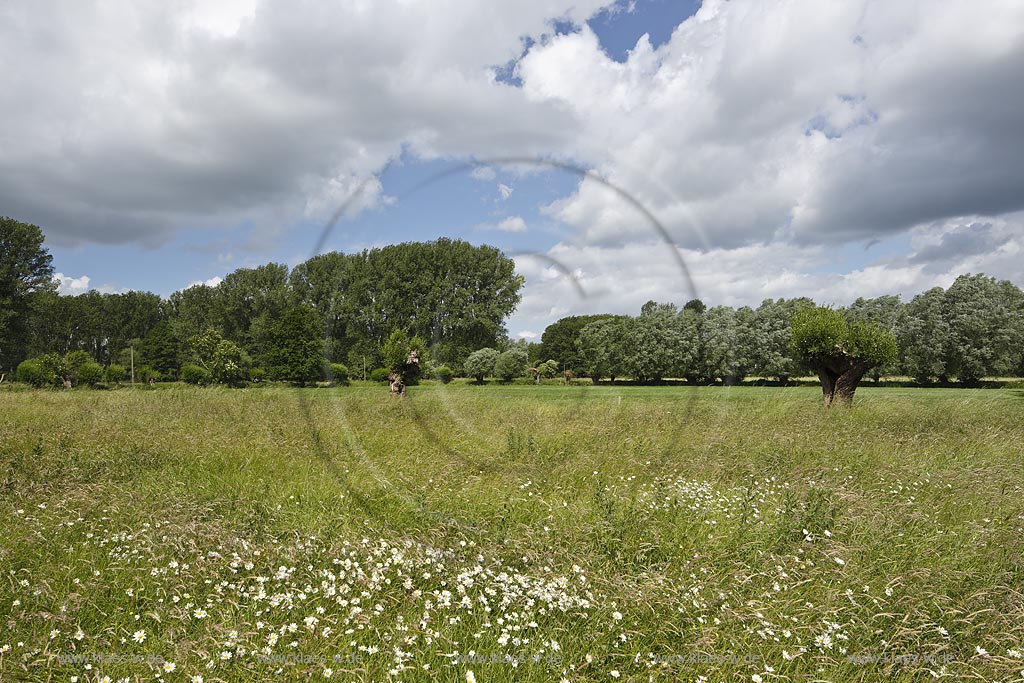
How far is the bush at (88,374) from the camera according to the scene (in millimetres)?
38156

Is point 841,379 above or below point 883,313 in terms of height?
below

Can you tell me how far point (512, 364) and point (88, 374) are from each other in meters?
38.6

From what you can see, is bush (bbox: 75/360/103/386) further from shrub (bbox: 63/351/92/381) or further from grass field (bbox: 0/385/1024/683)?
grass field (bbox: 0/385/1024/683)

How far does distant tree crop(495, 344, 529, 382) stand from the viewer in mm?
13680

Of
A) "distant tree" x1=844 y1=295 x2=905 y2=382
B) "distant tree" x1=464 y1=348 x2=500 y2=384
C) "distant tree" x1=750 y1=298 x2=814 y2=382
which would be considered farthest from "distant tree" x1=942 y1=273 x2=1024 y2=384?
"distant tree" x1=464 y1=348 x2=500 y2=384

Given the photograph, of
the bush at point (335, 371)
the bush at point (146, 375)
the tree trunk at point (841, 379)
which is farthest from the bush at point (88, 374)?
the tree trunk at point (841, 379)

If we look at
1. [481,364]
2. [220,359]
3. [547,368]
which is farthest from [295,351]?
[481,364]

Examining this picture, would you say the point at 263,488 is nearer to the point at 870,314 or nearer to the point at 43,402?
the point at 43,402

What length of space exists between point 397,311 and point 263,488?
3.45 m

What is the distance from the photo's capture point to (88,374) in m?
38.1

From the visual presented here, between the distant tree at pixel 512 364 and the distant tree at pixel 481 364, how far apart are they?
435mm

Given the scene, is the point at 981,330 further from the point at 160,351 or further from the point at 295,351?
the point at 160,351

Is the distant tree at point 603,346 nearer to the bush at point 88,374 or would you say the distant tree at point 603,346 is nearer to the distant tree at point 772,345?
the distant tree at point 772,345

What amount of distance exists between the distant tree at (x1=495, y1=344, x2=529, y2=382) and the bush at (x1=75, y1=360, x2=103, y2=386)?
38.1 m
